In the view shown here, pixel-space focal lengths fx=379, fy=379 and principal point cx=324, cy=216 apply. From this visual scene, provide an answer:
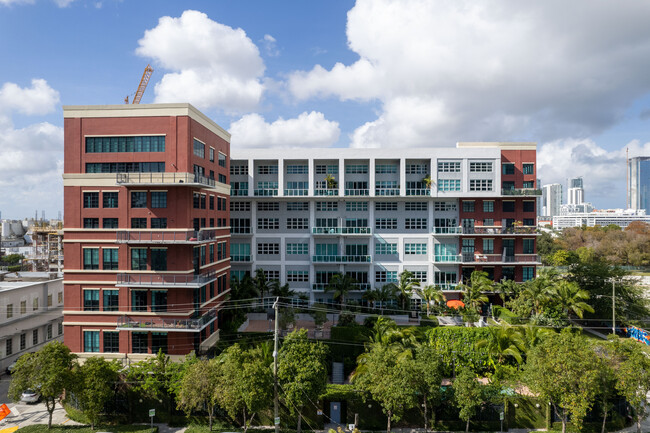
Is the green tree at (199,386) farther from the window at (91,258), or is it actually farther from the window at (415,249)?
the window at (415,249)

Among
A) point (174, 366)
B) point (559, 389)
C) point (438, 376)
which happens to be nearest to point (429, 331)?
point (438, 376)

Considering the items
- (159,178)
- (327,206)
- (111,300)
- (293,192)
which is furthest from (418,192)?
(111,300)

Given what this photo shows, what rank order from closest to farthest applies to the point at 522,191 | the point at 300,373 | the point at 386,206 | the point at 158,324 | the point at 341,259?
the point at 300,373 → the point at 158,324 → the point at 522,191 → the point at 341,259 → the point at 386,206

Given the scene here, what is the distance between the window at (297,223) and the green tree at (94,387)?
29422 millimetres

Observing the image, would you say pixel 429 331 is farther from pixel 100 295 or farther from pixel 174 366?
pixel 100 295

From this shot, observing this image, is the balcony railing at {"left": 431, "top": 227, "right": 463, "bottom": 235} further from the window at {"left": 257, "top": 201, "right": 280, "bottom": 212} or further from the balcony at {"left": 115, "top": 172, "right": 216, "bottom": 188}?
the balcony at {"left": 115, "top": 172, "right": 216, "bottom": 188}

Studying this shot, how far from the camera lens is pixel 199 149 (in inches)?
1428

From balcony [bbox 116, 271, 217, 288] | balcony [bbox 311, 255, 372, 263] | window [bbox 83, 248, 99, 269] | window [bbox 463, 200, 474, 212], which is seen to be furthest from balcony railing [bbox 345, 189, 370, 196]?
window [bbox 83, 248, 99, 269]

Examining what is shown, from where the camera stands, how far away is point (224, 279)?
42781 mm

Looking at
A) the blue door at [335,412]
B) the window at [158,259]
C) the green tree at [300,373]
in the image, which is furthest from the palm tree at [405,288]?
the window at [158,259]

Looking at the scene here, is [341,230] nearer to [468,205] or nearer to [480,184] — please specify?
[468,205]

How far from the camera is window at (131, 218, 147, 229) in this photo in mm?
33312

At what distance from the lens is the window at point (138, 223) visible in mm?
33312

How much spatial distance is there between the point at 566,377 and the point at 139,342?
108 feet
